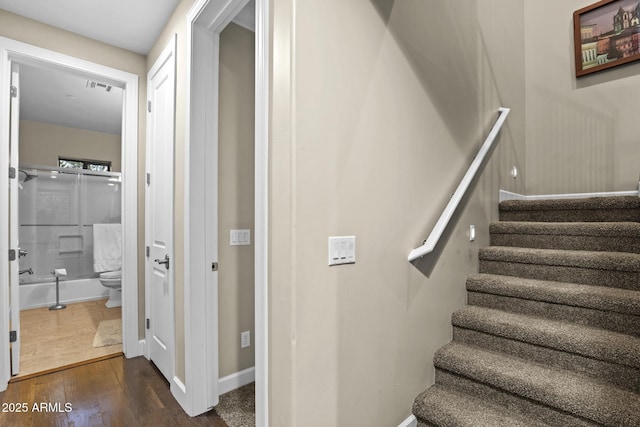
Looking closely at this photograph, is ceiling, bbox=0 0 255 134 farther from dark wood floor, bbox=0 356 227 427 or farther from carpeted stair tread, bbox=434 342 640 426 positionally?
carpeted stair tread, bbox=434 342 640 426

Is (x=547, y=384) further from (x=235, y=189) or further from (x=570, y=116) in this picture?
(x=570, y=116)

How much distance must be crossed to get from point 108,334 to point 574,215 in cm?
447

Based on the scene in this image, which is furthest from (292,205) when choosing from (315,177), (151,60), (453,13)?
(151,60)

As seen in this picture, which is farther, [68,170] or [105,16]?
[68,170]

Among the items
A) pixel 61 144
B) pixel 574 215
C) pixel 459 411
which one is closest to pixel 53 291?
pixel 61 144

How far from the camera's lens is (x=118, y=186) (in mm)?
5102

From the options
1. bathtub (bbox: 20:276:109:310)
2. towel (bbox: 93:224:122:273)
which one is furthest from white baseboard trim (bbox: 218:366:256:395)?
bathtub (bbox: 20:276:109:310)

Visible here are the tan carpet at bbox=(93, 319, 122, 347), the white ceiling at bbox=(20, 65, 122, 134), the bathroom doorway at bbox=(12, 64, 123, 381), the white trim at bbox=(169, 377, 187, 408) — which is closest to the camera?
the white trim at bbox=(169, 377, 187, 408)

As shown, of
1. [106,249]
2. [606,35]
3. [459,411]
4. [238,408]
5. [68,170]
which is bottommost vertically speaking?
[238,408]

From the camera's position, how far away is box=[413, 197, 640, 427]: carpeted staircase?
1.39 m

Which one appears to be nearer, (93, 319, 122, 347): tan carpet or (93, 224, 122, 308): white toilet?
(93, 319, 122, 347): tan carpet

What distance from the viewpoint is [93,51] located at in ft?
8.64

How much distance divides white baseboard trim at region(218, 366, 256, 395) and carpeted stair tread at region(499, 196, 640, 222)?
97.3 inches

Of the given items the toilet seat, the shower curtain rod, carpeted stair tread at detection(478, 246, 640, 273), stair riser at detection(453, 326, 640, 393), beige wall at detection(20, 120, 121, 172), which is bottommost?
the toilet seat
